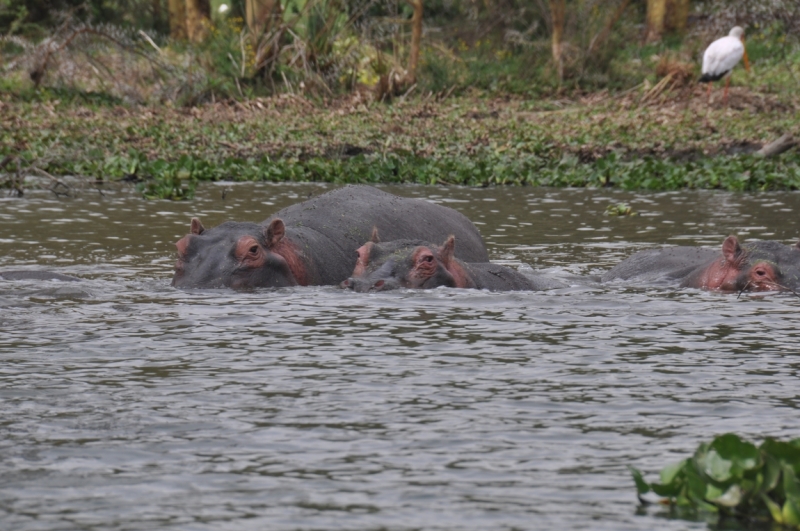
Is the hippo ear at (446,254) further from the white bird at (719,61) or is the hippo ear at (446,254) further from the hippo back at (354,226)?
the white bird at (719,61)

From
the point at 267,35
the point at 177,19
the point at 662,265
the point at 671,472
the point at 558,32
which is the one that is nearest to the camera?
the point at 671,472

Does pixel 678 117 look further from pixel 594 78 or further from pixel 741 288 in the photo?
pixel 741 288

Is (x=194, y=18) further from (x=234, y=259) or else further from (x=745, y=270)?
(x=745, y=270)

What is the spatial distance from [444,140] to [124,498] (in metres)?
16.1

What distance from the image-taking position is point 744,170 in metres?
16.9

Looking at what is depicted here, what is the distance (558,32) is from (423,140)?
6.87 meters

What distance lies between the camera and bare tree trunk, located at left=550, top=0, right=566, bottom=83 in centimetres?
2559

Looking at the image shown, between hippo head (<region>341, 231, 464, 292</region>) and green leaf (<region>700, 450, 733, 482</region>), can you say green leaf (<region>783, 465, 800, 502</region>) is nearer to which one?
green leaf (<region>700, 450, 733, 482</region>)

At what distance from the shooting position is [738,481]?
13.0 ft

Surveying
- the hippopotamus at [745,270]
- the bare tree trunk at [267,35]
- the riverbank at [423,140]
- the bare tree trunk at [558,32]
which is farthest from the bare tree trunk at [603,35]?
the hippopotamus at [745,270]

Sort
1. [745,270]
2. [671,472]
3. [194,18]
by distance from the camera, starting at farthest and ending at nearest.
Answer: [194,18], [745,270], [671,472]

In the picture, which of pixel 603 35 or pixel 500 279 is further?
pixel 603 35

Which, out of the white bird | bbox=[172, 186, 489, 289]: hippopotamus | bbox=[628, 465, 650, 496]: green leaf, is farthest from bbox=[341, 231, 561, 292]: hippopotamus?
the white bird

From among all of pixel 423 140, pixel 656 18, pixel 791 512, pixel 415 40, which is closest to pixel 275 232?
pixel 791 512
